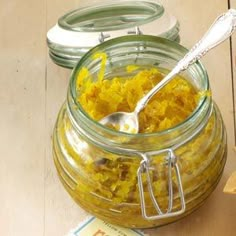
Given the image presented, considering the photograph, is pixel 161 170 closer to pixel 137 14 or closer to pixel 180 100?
pixel 180 100

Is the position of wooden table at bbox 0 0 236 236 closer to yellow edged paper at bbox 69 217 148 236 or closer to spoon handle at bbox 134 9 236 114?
yellow edged paper at bbox 69 217 148 236

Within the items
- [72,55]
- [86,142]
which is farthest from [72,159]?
[72,55]

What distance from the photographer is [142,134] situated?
456 mm

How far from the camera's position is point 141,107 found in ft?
1.66

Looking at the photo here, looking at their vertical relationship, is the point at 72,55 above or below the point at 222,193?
above

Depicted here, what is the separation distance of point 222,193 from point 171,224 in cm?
6

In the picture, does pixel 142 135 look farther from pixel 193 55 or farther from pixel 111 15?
pixel 111 15

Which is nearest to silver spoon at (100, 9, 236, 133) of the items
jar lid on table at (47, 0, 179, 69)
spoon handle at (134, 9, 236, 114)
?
spoon handle at (134, 9, 236, 114)

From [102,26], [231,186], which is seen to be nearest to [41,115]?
[102,26]

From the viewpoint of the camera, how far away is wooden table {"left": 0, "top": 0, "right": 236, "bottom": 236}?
566 mm

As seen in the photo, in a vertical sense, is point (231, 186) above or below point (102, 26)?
below

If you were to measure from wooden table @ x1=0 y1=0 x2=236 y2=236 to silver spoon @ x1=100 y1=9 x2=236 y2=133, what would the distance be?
0.12 metres

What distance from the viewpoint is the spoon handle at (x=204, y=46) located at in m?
0.50

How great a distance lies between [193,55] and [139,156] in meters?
0.10
